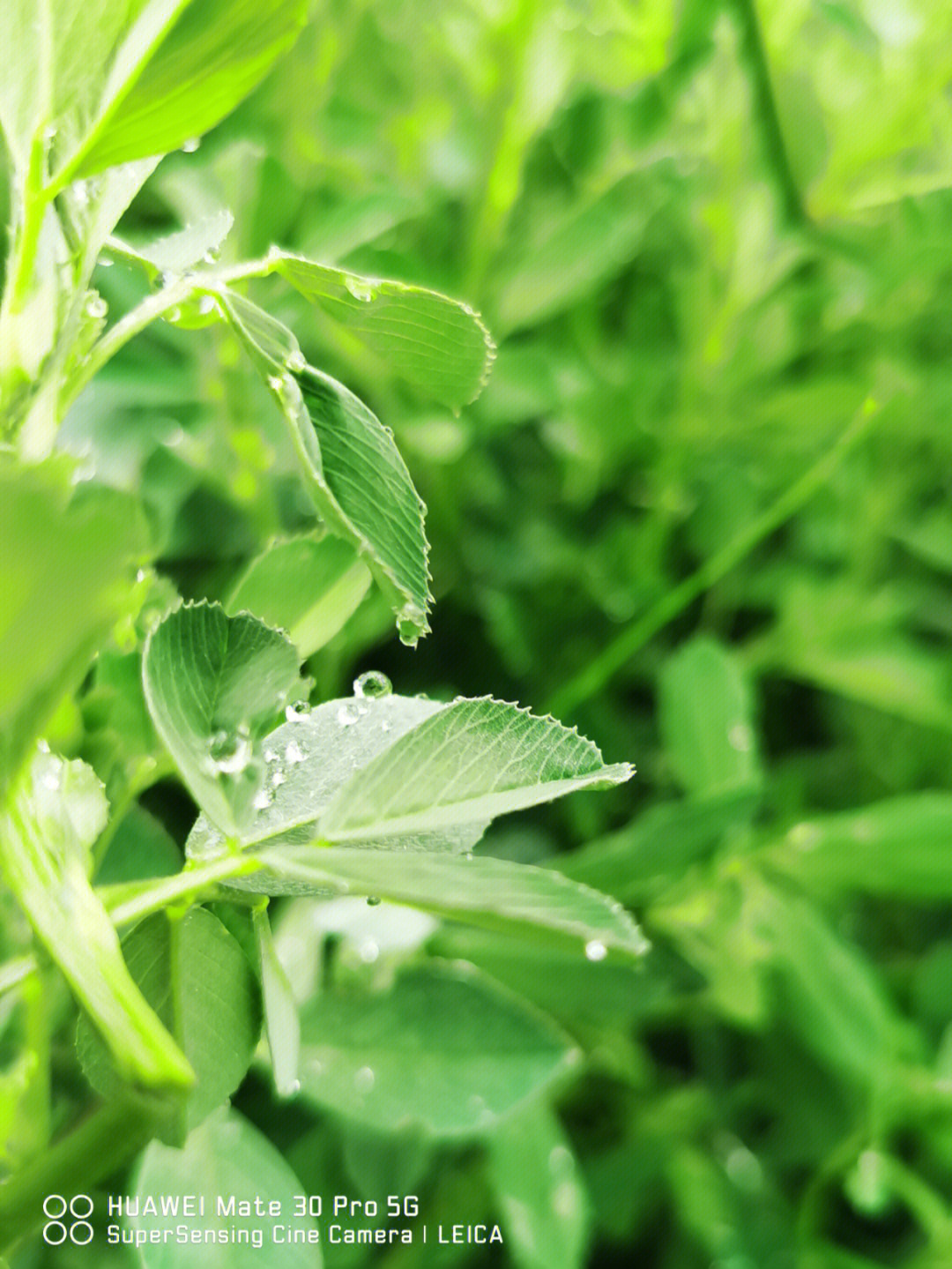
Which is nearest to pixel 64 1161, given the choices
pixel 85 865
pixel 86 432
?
pixel 85 865

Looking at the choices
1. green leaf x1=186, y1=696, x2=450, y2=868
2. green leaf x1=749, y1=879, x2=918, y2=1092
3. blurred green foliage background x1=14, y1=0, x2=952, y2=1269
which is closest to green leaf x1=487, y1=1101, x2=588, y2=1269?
blurred green foliage background x1=14, y1=0, x2=952, y2=1269

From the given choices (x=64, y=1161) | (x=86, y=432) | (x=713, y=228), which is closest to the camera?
(x=64, y=1161)

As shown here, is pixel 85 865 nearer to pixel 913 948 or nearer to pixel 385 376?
pixel 385 376

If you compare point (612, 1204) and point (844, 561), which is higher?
point (844, 561)

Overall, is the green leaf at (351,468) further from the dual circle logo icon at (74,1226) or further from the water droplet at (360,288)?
the dual circle logo icon at (74,1226)

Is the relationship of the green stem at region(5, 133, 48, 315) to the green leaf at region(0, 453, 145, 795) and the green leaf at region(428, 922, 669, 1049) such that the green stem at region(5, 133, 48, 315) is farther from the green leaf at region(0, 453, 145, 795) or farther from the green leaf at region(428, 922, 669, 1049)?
the green leaf at region(428, 922, 669, 1049)

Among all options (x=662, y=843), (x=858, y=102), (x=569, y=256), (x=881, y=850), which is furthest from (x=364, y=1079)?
(x=858, y=102)
